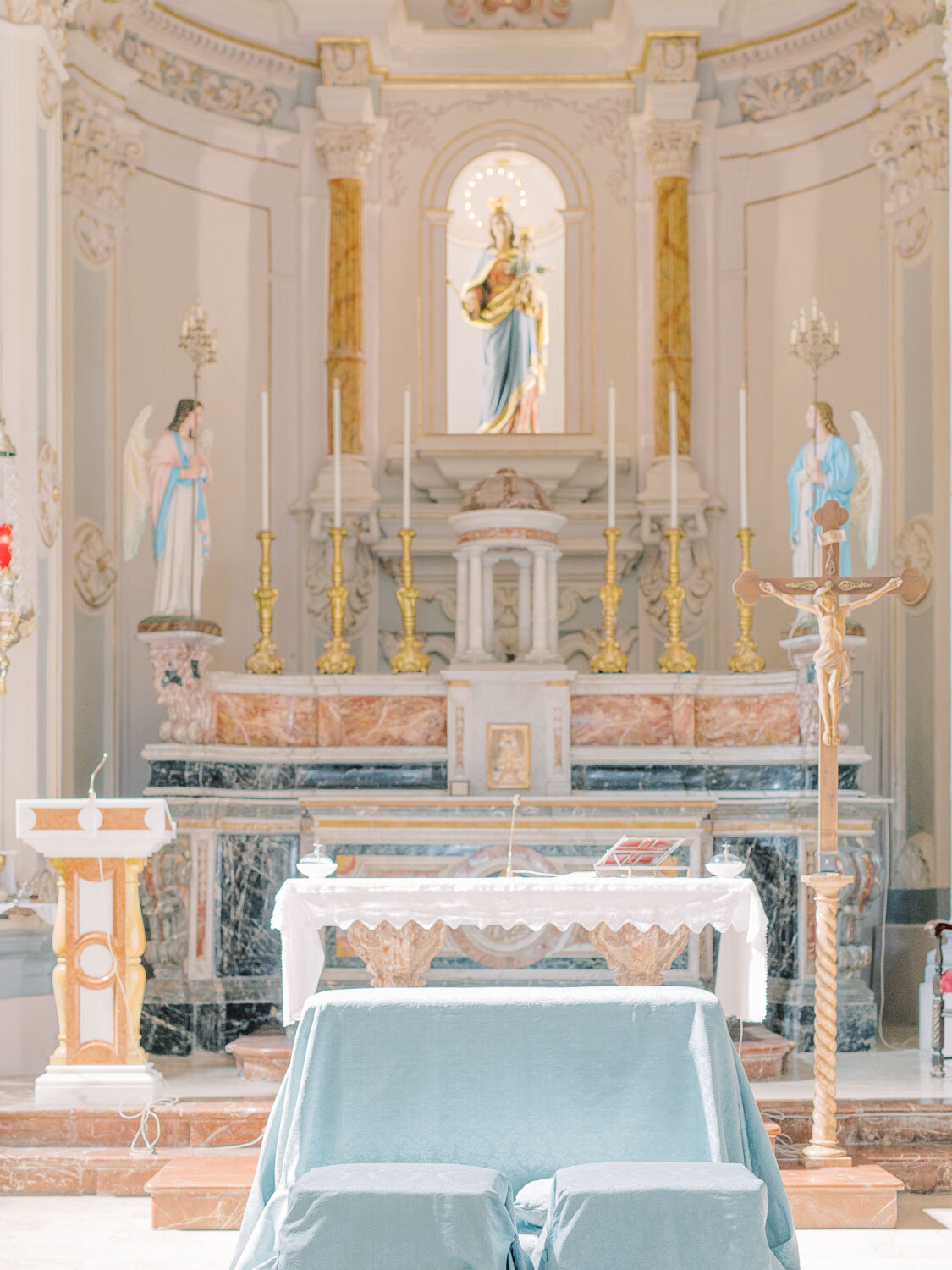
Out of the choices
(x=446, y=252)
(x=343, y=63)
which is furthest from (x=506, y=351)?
(x=343, y=63)

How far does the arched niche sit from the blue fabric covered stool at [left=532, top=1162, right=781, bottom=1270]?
7763 millimetres

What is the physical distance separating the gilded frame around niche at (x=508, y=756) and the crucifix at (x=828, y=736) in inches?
96.4

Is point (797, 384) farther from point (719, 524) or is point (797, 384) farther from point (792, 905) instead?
point (792, 905)

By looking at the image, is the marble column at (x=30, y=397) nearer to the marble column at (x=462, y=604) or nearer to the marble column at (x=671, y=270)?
the marble column at (x=462, y=604)

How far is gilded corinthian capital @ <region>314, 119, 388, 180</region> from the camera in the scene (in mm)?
11008

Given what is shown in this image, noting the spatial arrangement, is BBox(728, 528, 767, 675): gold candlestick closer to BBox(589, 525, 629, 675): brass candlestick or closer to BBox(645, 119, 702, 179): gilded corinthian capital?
BBox(589, 525, 629, 675): brass candlestick

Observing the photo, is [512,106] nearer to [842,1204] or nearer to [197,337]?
[197,337]

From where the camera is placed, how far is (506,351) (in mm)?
11023

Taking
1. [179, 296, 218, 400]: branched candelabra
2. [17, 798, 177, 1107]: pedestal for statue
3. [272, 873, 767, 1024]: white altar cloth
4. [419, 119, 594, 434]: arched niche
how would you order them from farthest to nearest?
[419, 119, 594, 434]: arched niche
[179, 296, 218, 400]: branched candelabra
[17, 798, 177, 1107]: pedestal for statue
[272, 873, 767, 1024]: white altar cloth

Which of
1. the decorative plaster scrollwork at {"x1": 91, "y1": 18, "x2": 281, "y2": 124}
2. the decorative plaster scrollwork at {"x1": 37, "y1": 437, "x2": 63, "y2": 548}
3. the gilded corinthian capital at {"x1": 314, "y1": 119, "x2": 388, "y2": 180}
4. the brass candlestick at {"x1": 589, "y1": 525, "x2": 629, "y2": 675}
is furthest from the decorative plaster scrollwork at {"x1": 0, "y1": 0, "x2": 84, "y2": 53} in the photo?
the brass candlestick at {"x1": 589, "y1": 525, "x2": 629, "y2": 675}

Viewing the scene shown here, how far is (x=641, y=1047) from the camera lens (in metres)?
4.74

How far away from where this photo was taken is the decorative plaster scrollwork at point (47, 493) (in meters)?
8.27

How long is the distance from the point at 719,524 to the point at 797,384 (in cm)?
104

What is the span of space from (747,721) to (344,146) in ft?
15.7
